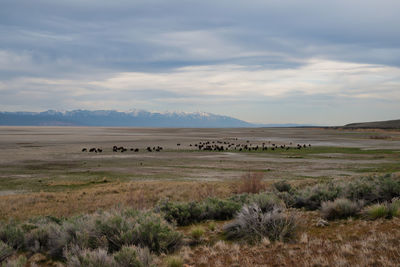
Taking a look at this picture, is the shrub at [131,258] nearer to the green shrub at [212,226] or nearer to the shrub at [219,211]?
the green shrub at [212,226]

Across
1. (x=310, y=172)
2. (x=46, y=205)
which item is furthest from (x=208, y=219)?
(x=310, y=172)

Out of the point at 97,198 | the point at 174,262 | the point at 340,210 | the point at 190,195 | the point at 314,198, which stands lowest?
the point at 97,198

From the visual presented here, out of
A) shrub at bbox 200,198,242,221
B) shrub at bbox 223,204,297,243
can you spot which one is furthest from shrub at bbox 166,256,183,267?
shrub at bbox 200,198,242,221

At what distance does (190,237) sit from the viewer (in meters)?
7.88

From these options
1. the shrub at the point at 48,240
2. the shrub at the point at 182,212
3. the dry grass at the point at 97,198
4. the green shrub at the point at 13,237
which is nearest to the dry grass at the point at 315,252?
the shrub at the point at 48,240

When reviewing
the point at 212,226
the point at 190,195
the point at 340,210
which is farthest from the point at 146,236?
the point at 190,195

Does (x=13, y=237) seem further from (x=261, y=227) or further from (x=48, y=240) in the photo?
(x=261, y=227)

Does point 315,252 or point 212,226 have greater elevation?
point 315,252

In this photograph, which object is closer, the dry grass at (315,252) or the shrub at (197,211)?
the dry grass at (315,252)

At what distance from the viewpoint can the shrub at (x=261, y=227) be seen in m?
7.31

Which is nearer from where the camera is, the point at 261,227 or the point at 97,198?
the point at 261,227

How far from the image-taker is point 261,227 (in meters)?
7.44

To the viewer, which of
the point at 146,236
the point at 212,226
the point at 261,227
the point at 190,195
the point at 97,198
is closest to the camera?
the point at 146,236

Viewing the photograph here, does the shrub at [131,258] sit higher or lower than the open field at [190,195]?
higher
